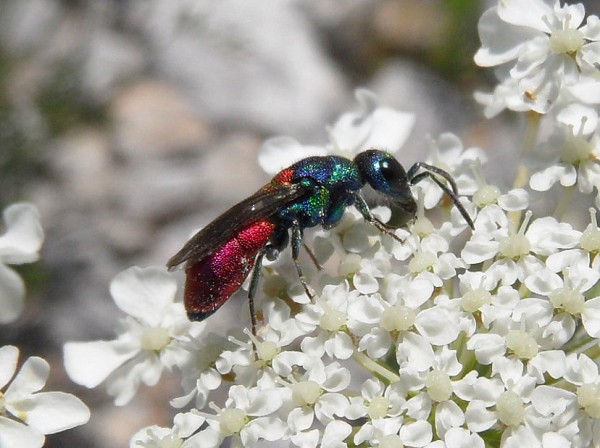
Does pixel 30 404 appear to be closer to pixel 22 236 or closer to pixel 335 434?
pixel 22 236

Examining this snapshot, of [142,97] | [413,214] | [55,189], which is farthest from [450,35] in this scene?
[413,214]

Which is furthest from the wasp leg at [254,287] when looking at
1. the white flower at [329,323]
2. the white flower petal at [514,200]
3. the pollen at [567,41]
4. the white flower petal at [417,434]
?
the pollen at [567,41]

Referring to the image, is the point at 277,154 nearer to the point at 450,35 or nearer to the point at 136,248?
the point at 136,248

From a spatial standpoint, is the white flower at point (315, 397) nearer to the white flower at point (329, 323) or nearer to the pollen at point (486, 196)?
the white flower at point (329, 323)

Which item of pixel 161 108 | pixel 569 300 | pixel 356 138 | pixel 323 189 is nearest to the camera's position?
pixel 569 300

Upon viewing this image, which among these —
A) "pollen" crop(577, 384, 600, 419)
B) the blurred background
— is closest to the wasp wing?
"pollen" crop(577, 384, 600, 419)

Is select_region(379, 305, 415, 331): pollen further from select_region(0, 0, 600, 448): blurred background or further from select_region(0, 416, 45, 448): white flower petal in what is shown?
select_region(0, 0, 600, 448): blurred background

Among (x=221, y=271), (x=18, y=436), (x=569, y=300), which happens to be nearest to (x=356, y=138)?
(x=221, y=271)
